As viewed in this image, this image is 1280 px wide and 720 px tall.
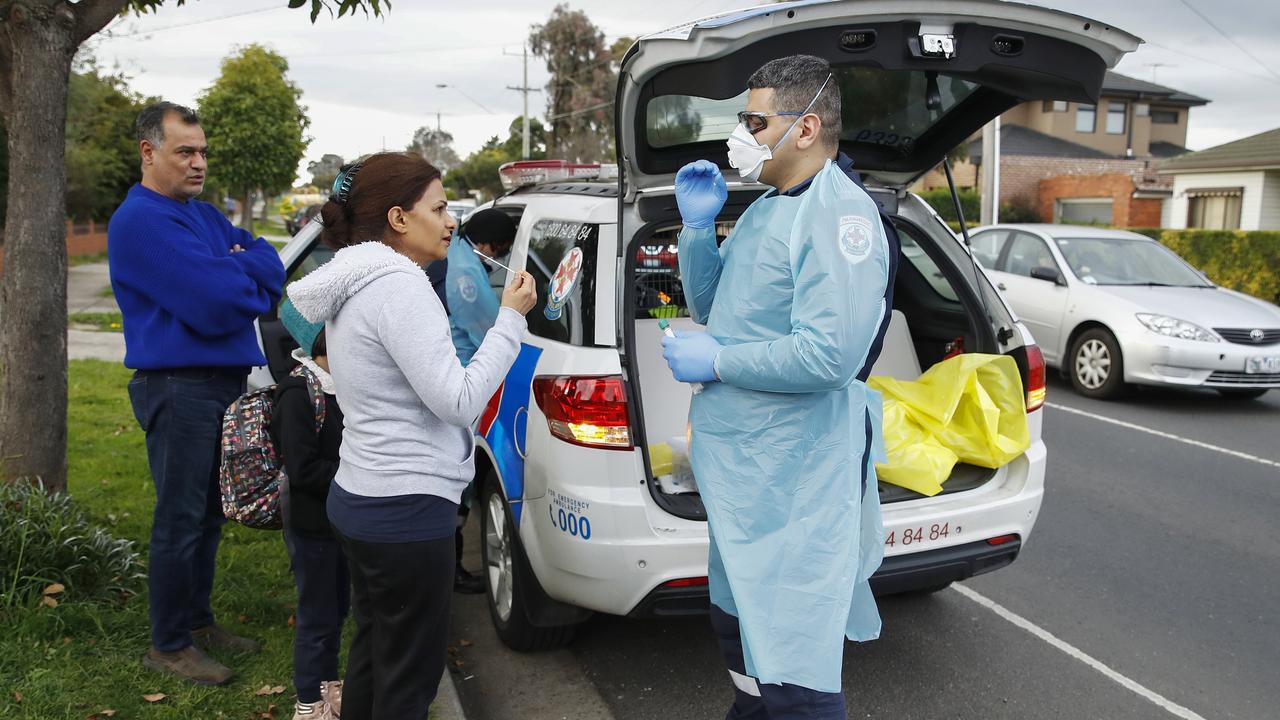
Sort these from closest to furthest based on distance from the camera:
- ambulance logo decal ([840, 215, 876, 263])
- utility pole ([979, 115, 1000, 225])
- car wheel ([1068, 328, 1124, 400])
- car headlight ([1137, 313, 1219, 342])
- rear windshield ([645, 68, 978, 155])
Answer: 1. ambulance logo decal ([840, 215, 876, 263])
2. rear windshield ([645, 68, 978, 155])
3. car headlight ([1137, 313, 1219, 342])
4. car wheel ([1068, 328, 1124, 400])
5. utility pole ([979, 115, 1000, 225])

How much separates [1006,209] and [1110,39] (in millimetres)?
34252

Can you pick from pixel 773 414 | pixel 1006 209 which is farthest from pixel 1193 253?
pixel 773 414

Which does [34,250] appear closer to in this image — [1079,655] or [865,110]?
[865,110]

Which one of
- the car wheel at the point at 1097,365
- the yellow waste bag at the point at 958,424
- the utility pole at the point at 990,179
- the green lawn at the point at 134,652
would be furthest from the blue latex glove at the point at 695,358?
the utility pole at the point at 990,179

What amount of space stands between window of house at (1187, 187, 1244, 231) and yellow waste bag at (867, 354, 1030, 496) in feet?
84.5

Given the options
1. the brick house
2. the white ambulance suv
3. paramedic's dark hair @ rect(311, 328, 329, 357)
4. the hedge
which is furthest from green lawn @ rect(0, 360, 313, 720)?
the brick house

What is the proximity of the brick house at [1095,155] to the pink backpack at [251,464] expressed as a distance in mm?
26267

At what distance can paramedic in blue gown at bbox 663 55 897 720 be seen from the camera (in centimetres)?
227

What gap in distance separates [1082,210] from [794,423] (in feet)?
116

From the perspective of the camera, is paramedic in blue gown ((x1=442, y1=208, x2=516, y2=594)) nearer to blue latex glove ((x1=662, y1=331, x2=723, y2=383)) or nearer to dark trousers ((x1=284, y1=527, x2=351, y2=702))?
dark trousers ((x1=284, y1=527, x2=351, y2=702))

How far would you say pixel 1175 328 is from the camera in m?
8.32

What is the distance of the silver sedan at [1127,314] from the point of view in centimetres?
823

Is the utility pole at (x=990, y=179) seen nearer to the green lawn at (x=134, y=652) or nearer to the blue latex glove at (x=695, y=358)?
the green lawn at (x=134, y=652)

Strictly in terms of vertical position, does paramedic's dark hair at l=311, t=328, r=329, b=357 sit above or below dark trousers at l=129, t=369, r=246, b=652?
above
